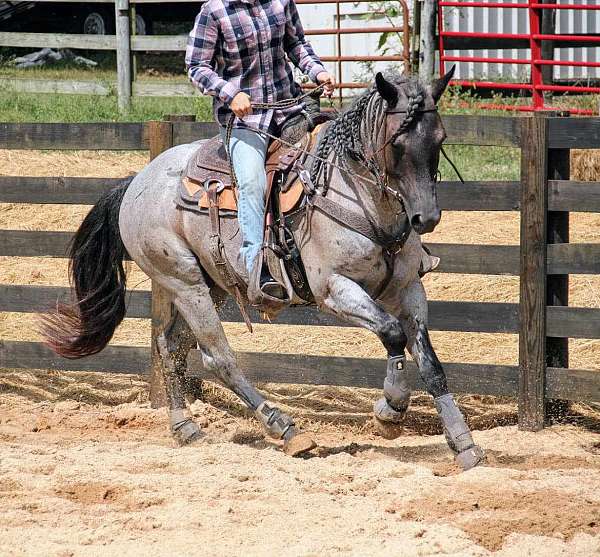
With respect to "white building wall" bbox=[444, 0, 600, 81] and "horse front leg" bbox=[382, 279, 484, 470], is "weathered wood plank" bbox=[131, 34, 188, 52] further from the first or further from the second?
"horse front leg" bbox=[382, 279, 484, 470]

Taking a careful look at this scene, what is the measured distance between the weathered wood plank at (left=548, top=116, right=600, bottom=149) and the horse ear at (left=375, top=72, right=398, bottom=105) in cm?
176

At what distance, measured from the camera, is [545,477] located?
5.08 meters

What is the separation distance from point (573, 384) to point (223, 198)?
2.34 meters

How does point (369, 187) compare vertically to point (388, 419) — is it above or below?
above

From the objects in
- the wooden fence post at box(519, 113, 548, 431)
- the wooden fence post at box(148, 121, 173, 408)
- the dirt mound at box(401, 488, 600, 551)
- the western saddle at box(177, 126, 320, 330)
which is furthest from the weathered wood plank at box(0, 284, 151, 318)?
the dirt mound at box(401, 488, 600, 551)

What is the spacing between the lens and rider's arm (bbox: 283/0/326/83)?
231 inches

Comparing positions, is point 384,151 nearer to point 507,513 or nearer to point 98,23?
point 507,513

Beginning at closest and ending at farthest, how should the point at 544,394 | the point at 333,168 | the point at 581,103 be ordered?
the point at 333,168 < the point at 544,394 < the point at 581,103

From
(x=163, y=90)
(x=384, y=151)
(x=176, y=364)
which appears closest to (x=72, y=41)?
(x=163, y=90)

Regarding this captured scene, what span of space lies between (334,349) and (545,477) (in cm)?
310

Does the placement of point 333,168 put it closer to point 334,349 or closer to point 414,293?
point 414,293

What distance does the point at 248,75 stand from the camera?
5.80 m

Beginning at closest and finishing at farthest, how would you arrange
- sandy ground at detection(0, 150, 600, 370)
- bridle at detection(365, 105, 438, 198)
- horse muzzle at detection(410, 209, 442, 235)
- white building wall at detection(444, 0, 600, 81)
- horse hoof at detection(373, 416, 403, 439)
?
horse muzzle at detection(410, 209, 442, 235), bridle at detection(365, 105, 438, 198), horse hoof at detection(373, 416, 403, 439), sandy ground at detection(0, 150, 600, 370), white building wall at detection(444, 0, 600, 81)

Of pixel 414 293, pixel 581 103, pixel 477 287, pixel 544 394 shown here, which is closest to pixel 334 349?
pixel 477 287
